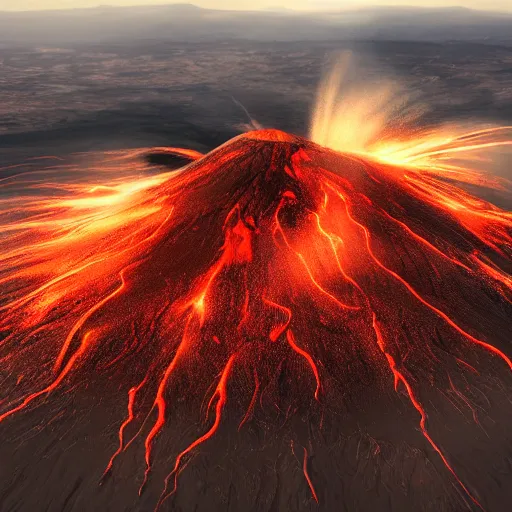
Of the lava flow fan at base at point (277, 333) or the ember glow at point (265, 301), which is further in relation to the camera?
the ember glow at point (265, 301)

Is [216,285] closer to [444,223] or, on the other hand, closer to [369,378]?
[369,378]

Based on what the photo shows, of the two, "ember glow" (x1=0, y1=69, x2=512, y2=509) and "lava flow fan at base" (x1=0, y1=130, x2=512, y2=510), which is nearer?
"lava flow fan at base" (x1=0, y1=130, x2=512, y2=510)

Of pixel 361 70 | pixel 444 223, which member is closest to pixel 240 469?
pixel 444 223

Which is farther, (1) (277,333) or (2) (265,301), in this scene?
(2) (265,301)
